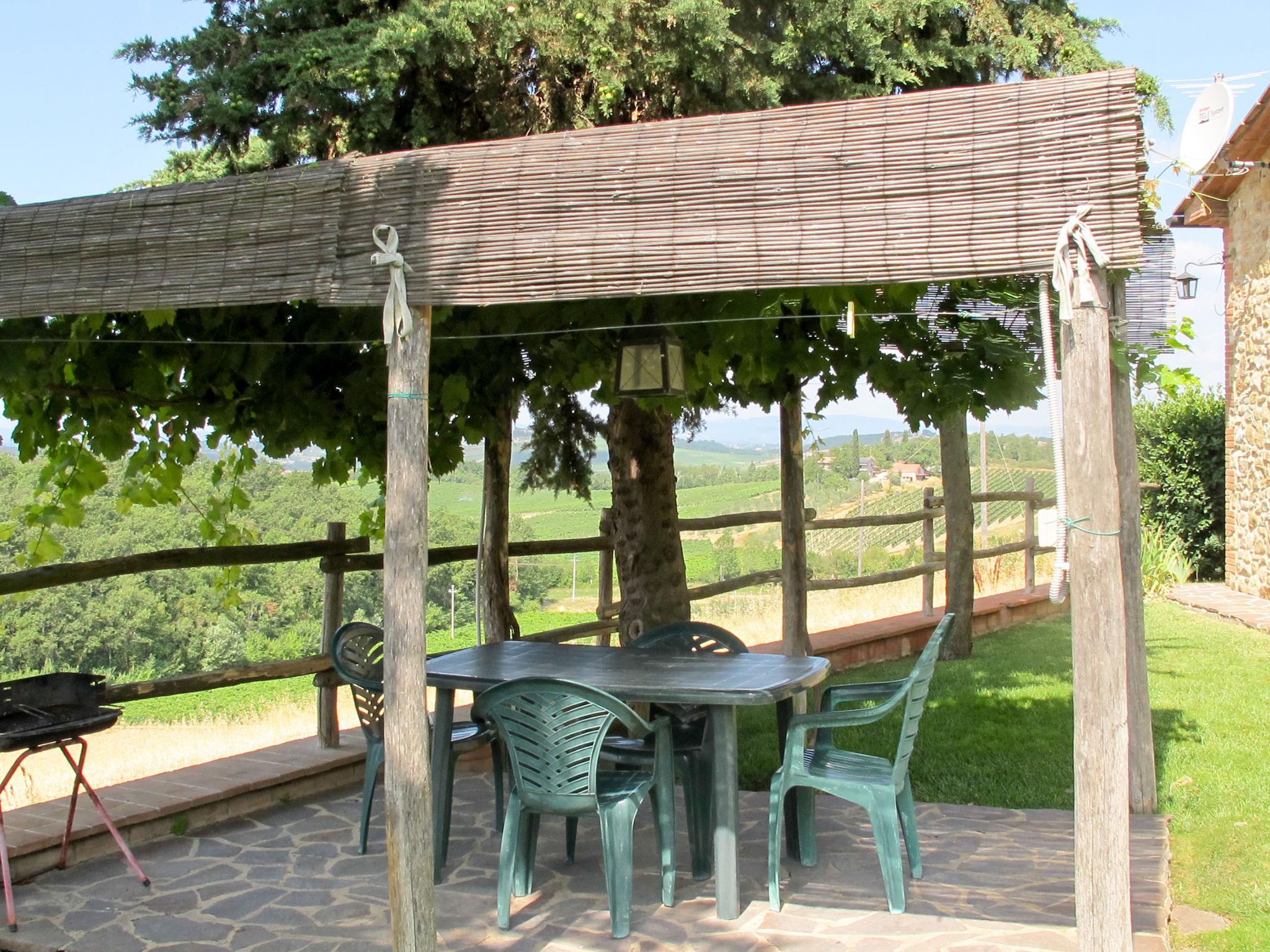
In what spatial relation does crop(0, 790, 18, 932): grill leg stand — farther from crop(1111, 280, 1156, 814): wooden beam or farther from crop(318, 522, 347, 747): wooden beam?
crop(1111, 280, 1156, 814): wooden beam

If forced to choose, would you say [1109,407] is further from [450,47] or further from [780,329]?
[450,47]

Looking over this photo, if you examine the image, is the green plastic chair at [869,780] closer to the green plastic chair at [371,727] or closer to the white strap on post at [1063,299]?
the white strap on post at [1063,299]

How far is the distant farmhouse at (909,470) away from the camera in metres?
22.2

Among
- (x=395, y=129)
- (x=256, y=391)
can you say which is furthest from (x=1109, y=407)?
(x=395, y=129)

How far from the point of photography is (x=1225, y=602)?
1079cm

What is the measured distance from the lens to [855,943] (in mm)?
3338

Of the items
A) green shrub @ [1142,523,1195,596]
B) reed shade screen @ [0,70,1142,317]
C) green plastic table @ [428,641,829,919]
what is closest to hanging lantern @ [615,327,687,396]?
green plastic table @ [428,641,829,919]

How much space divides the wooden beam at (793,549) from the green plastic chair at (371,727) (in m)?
2.09

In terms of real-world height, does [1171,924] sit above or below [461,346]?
below

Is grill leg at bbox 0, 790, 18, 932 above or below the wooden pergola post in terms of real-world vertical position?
below

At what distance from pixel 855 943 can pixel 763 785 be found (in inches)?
75.0

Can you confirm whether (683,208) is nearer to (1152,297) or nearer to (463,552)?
(1152,297)

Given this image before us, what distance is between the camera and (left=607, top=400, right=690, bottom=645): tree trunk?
20.5ft

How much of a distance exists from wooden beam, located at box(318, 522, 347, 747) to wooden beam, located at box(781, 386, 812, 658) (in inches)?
88.8
